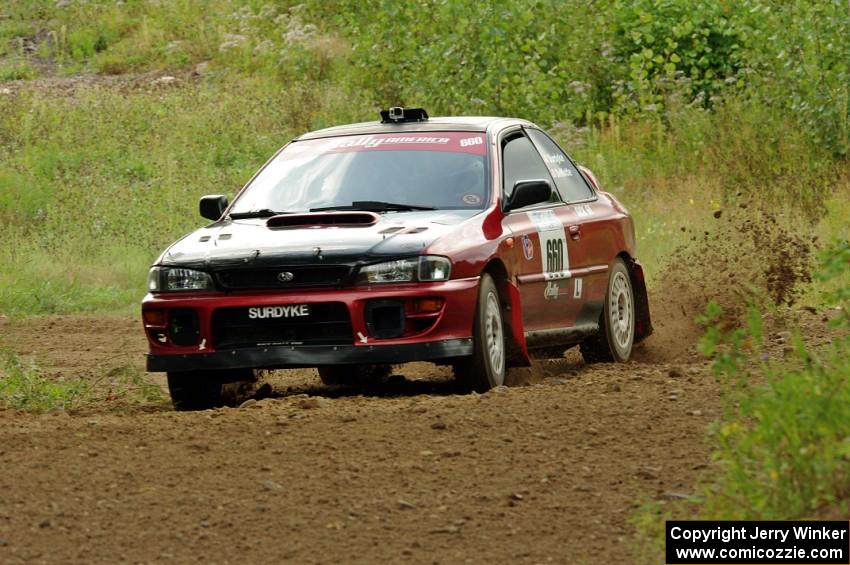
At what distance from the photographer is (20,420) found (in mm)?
8836

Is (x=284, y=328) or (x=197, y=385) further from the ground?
(x=284, y=328)

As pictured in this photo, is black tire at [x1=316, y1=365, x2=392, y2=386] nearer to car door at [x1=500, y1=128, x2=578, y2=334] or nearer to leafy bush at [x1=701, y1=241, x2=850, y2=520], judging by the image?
car door at [x1=500, y1=128, x2=578, y2=334]

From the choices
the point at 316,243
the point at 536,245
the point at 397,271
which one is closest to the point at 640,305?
the point at 536,245

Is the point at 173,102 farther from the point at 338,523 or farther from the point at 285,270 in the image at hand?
the point at 338,523

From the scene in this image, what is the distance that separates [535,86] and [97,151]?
576 centimetres

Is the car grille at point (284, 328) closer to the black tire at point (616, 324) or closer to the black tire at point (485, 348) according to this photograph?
the black tire at point (485, 348)

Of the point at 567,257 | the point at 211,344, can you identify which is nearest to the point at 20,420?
the point at 211,344

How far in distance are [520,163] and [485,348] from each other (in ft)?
6.28

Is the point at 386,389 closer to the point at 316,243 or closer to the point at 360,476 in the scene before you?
the point at 316,243

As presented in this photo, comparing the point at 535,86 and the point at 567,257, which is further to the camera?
the point at 535,86

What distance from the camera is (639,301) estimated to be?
12.0 metres

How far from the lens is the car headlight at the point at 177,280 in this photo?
9.12 meters

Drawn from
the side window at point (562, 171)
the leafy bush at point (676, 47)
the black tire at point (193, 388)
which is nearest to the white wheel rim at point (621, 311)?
the side window at point (562, 171)

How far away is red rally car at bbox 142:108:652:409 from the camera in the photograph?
8.89 metres
